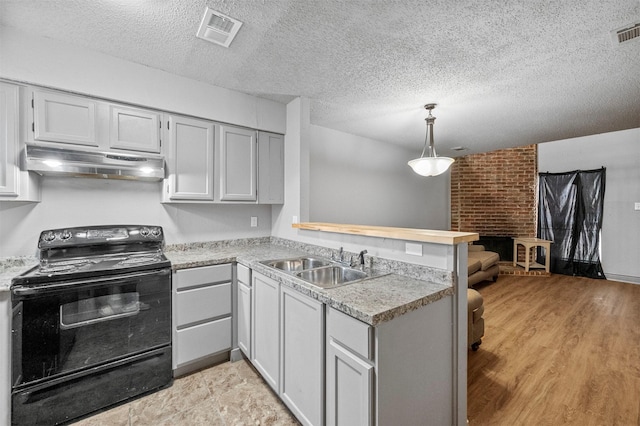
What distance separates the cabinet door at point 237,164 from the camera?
8.73 ft

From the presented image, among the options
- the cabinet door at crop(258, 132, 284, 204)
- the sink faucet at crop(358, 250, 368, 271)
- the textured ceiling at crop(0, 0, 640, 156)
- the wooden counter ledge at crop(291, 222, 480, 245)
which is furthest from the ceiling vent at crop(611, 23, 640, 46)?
the cabinet door at crop(258, 132, 284, 204)

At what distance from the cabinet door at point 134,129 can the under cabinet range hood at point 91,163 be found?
0.08 m

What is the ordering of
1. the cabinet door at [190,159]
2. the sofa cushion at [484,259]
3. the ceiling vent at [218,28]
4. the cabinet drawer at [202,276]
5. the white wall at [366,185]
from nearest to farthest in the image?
the ceiling vent at [218,28]
the cabinet drawer at [202,276]
the cabinet door at [190,159]
the white wall at [366,185]
the sofa cushion at [484,259]

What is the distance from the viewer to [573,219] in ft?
16.9

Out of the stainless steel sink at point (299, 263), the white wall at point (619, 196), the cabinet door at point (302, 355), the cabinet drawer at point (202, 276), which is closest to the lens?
the cabinet door at point (302, 355)

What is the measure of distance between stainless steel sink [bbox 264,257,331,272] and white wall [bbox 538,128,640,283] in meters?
5.80

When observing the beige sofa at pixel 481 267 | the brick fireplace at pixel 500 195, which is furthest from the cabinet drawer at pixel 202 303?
the brick fireplace at pixel 500 195

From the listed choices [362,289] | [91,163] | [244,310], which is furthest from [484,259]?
[91,163]

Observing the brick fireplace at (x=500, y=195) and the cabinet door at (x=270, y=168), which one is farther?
the brick fireplace at (x=500, y=195)

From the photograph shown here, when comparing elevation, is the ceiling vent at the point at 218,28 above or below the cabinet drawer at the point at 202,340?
above

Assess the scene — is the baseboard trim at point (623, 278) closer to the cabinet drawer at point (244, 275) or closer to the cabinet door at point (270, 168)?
the cabinet door at point (270, 168)

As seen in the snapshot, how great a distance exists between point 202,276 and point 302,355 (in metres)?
1.11

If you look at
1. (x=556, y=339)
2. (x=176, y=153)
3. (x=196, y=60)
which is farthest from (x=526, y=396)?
(x=196, y=60)

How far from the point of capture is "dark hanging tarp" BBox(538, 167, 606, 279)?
494 centimetres
